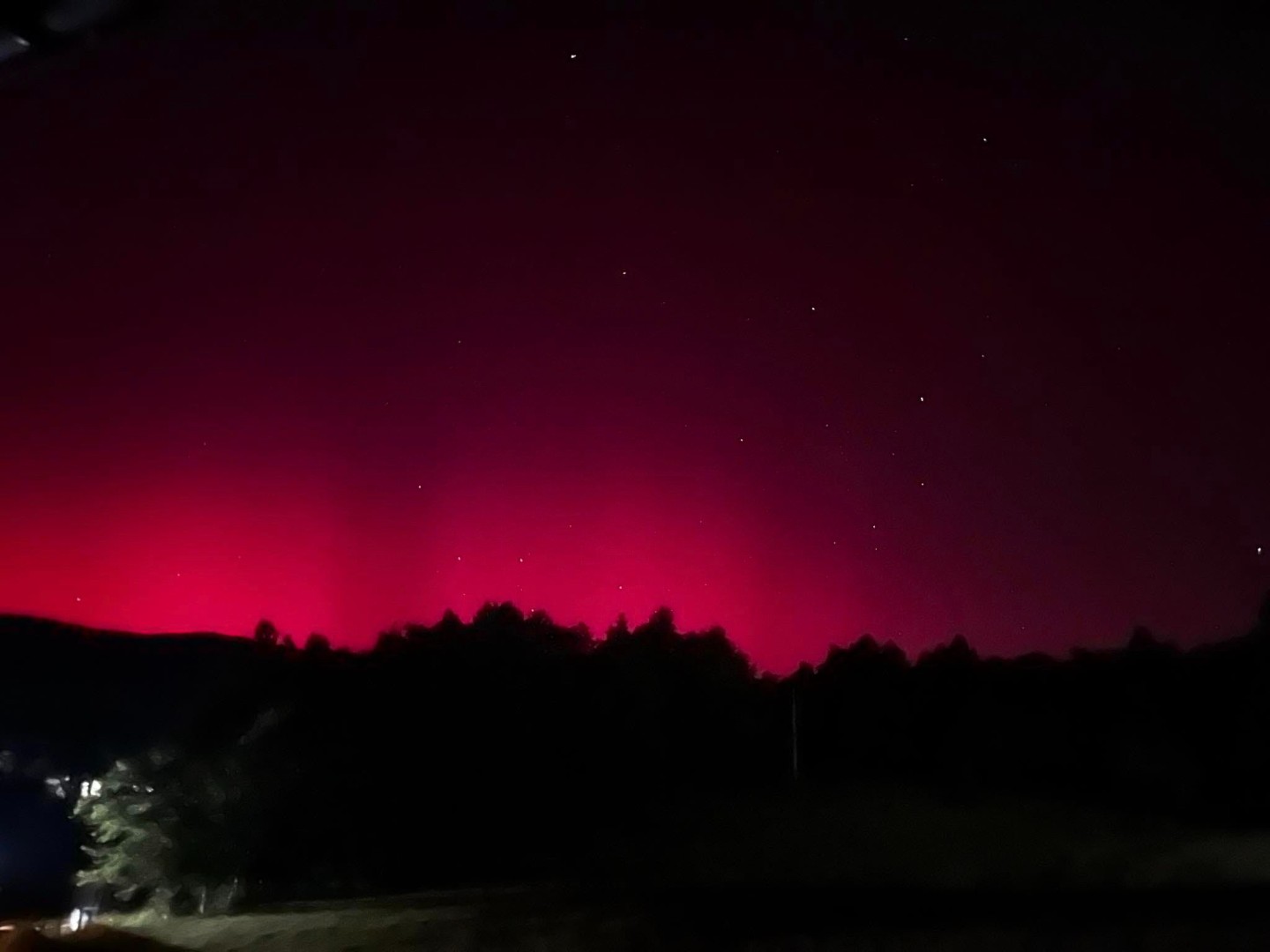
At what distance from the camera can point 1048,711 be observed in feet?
81.8

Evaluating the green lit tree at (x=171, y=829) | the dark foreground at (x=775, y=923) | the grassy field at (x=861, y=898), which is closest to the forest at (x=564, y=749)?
the green lit tree at (x=171, y=829)

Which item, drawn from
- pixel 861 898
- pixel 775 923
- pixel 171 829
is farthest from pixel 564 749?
pixel 775 923

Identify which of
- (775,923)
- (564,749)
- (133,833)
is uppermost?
(564,749)

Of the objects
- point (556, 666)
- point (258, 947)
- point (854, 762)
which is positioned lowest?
point (258, 947)

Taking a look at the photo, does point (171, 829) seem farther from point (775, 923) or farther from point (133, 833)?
point (775, 923)

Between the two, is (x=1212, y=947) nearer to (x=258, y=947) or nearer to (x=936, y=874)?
(x=936, y=874)

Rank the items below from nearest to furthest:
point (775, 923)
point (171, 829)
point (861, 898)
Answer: point (775, 923), point (861, 898), point (171, 829)

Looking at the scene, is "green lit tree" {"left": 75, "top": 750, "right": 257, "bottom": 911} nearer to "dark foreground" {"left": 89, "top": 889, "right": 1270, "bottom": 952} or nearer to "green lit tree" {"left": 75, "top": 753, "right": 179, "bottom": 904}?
"green lit tree" {"left": 75, "top": 753, "right": 179, "bottom": 904}

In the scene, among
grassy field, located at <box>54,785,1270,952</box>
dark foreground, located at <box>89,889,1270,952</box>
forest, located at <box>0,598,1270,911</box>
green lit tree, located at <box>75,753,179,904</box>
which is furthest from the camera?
forest, located at <box>0,598,1270,911</box>

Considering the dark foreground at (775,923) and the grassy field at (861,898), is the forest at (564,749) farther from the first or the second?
the dark foreground at (775,923)

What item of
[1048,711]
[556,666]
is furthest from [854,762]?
[556,666]

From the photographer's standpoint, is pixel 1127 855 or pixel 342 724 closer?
pixel 1127 855

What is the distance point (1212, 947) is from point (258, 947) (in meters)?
8.41

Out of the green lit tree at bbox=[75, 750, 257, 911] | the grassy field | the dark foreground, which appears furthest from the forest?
the dark foreground
